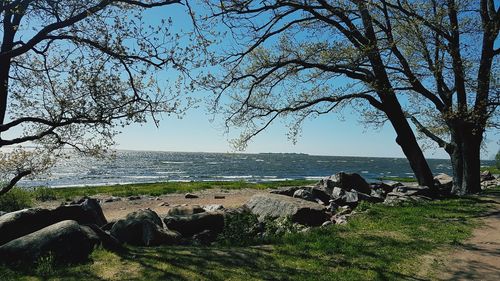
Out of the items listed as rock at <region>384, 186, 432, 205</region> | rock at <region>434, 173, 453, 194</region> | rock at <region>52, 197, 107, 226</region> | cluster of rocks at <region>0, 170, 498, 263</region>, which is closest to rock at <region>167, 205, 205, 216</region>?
cluster of rocks at <region>0, 170, 498, 263</region>

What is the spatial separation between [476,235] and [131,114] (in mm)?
10667

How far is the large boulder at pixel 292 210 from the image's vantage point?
16.2 metres

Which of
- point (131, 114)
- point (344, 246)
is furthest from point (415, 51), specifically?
point (131, 114)

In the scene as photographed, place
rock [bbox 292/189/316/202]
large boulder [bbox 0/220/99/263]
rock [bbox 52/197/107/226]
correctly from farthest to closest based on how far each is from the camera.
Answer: rock [bbox 292/189/316/202] → rock [bbox 52/197/107/226] → large boulder [bbox 0/220/99/263]

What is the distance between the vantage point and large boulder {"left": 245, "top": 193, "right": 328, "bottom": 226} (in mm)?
16172

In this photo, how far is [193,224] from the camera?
15242 millimetres

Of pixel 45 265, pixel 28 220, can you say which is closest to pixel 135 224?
pixel 28 220

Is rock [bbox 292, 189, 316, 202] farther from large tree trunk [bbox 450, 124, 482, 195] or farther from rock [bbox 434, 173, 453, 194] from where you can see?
rock [bbox 434, 173, 453, 194]

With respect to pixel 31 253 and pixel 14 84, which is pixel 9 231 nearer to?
pixel 31 253

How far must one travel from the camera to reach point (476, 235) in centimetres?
1224

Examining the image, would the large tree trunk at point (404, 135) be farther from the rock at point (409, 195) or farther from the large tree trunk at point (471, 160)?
the large tree trunk at point (471, 160)

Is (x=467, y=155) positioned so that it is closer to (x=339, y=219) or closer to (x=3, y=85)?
(x=339, y=219)

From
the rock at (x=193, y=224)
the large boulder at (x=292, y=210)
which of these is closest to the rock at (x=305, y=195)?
the large boulder at (x=292, y=210)

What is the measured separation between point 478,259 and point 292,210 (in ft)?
24.6
